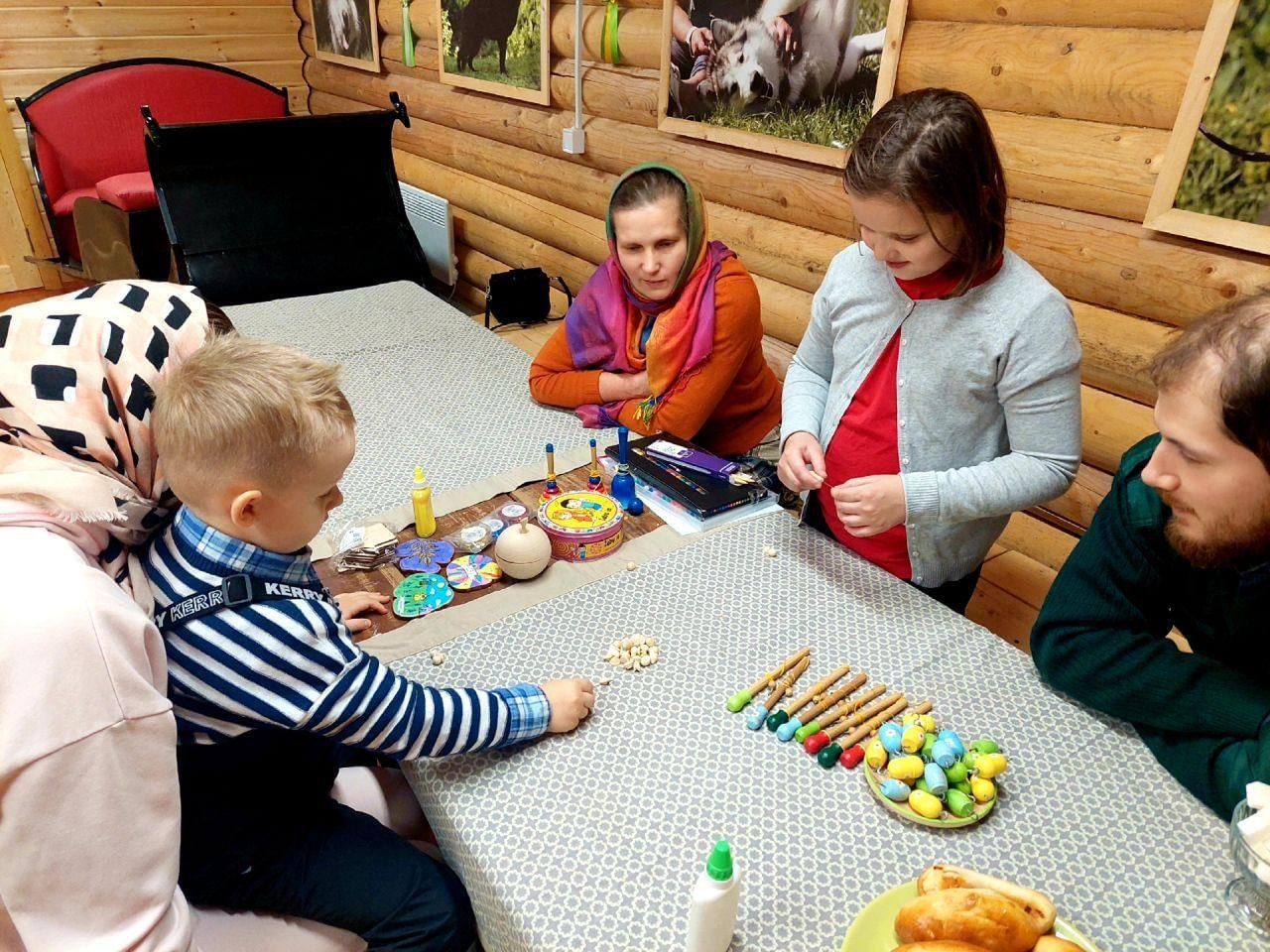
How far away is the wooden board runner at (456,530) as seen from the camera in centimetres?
124

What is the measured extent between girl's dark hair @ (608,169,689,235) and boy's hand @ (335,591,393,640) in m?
0.98

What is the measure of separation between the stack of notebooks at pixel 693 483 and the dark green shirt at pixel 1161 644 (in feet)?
1.77

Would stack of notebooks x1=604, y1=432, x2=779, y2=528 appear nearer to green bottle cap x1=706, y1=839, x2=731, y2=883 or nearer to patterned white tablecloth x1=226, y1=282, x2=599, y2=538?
patterned white tablecloth x1=226, y1=282, x2=599, y2=538

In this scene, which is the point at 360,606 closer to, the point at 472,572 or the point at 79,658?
the point at 472,572

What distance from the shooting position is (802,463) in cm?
134

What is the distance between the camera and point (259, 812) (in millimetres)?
992

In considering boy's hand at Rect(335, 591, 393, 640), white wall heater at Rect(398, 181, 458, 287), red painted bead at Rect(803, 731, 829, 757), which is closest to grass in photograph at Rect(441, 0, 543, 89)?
white wall heater at Rect(398, 181, 458, 287)

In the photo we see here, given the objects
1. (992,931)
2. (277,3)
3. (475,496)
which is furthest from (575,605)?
(277,3)

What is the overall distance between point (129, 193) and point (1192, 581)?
15.1 ft

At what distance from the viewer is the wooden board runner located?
1.24 m

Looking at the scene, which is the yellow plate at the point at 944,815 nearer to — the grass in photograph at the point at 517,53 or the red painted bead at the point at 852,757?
the red painted bead at the point at 852,757

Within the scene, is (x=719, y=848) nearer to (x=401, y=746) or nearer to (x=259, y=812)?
(x=401, y=746)

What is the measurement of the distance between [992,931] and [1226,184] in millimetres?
1427

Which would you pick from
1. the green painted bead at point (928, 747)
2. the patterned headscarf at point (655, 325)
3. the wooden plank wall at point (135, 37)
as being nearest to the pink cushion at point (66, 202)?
the wooden plank wall at point (135, 37)
